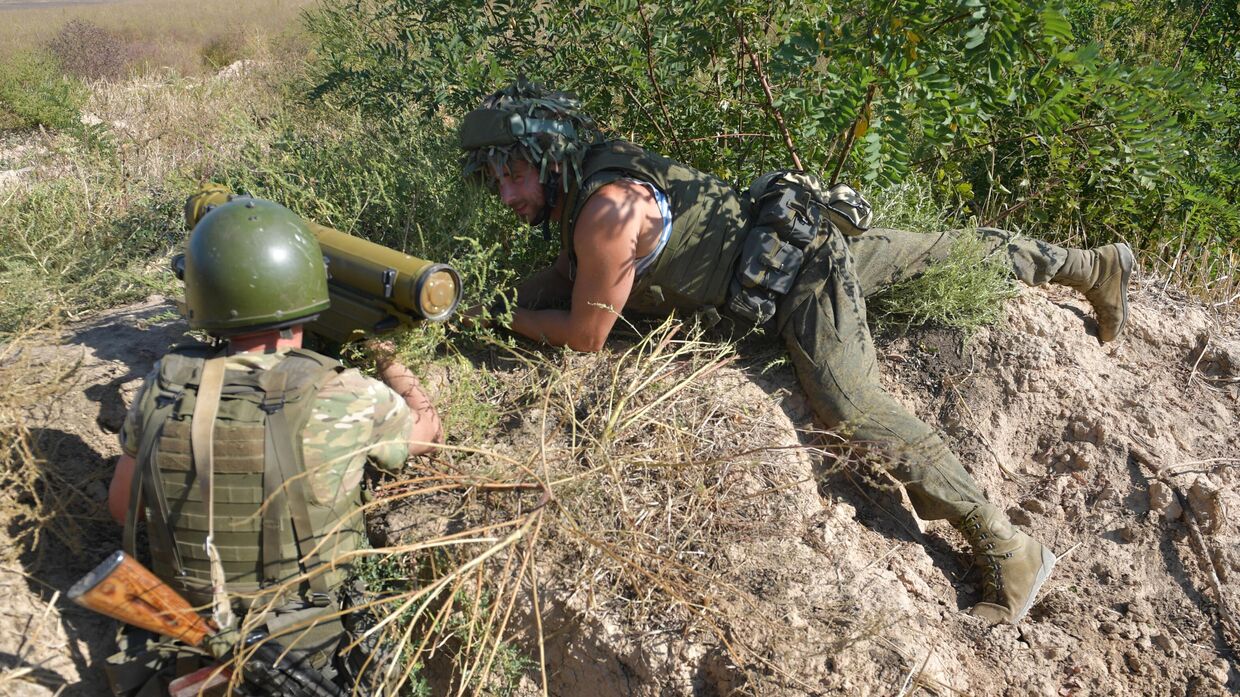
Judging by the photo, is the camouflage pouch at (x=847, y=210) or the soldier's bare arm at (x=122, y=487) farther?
the camouflage pouch at (x=847, y=210)

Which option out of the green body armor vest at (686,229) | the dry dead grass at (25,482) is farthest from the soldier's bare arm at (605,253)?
the dry dead grass at (25,482)

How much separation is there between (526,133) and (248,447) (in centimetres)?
149

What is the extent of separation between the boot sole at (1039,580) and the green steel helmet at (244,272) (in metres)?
2.59

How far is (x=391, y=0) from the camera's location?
5.29 meters

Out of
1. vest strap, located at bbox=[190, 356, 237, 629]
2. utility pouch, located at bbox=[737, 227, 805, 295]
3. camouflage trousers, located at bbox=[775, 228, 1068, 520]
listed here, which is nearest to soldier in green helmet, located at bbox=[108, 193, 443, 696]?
vest strap, located at bbox=[190, 356, 237, 629]

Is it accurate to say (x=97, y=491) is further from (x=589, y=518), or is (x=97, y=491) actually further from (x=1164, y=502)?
(x=1164, y=502)

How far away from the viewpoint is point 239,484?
2.10 m

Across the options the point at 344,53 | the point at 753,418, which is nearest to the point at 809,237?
the point at 753,418

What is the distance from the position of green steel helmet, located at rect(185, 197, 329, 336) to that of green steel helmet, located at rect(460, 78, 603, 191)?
3.33 feet

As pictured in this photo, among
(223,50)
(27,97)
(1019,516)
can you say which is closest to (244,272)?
(1019,516)

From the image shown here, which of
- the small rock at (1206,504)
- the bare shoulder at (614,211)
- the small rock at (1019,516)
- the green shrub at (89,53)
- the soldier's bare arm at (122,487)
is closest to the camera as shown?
the soldier's bare arm at (122,487)

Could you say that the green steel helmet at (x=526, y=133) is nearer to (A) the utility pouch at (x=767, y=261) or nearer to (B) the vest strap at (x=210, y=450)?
(A) the utility pouch at (x=767, y=261)

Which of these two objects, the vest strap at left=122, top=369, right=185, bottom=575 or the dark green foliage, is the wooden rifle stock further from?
the dark green foliage

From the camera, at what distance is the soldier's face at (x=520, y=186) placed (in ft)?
10.2
